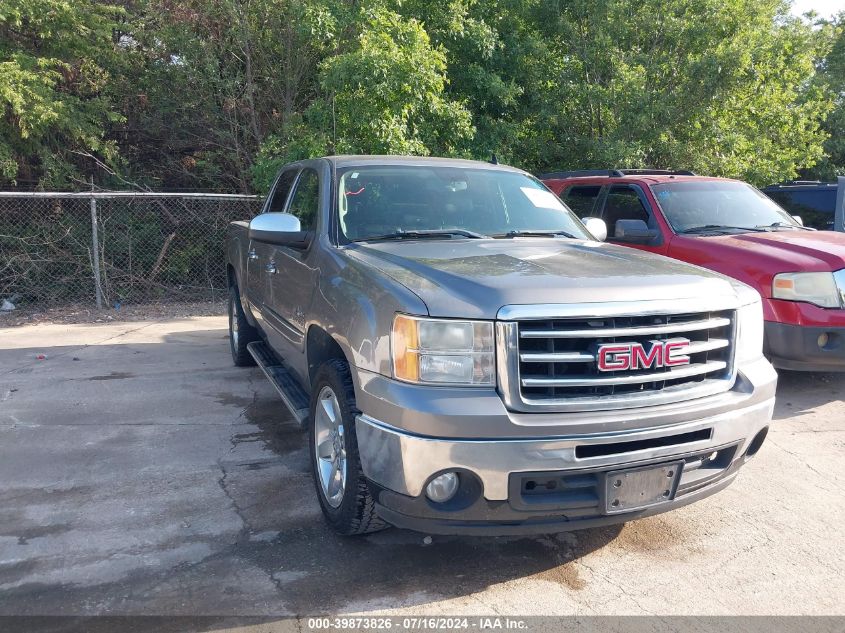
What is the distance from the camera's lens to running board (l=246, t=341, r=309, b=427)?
168 inches

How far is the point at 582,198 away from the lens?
810cm

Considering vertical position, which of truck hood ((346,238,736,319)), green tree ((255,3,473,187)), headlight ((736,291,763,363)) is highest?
green tree ((255,3,473,187))

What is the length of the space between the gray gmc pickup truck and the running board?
1.42 ft

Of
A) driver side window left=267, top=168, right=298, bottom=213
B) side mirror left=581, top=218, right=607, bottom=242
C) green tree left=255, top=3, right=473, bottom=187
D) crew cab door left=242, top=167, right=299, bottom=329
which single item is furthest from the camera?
green tree left=255, top=3, right=473, bottom=187

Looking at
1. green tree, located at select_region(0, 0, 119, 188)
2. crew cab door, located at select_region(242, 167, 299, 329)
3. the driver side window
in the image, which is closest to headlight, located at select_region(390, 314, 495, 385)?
crew cab door, located at select_region(242, 167, 299, 329)

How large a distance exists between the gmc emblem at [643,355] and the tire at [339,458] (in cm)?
114

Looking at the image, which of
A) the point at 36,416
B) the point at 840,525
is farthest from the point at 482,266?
the point at 36,416

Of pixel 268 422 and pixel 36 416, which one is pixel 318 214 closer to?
pixel 268 422

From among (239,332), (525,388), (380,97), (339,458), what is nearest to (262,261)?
(239,332)

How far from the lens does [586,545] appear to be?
359 cm

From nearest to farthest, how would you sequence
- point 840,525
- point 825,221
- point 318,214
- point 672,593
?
point 672,593
point 840,525
point 318,214
point 825,221

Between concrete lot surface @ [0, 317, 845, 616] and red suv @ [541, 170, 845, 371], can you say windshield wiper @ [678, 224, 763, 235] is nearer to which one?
red suv @ [541, 170, 845, 371]

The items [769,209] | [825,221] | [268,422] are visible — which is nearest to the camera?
[268,422]

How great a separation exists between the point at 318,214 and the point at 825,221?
26.2 feet
